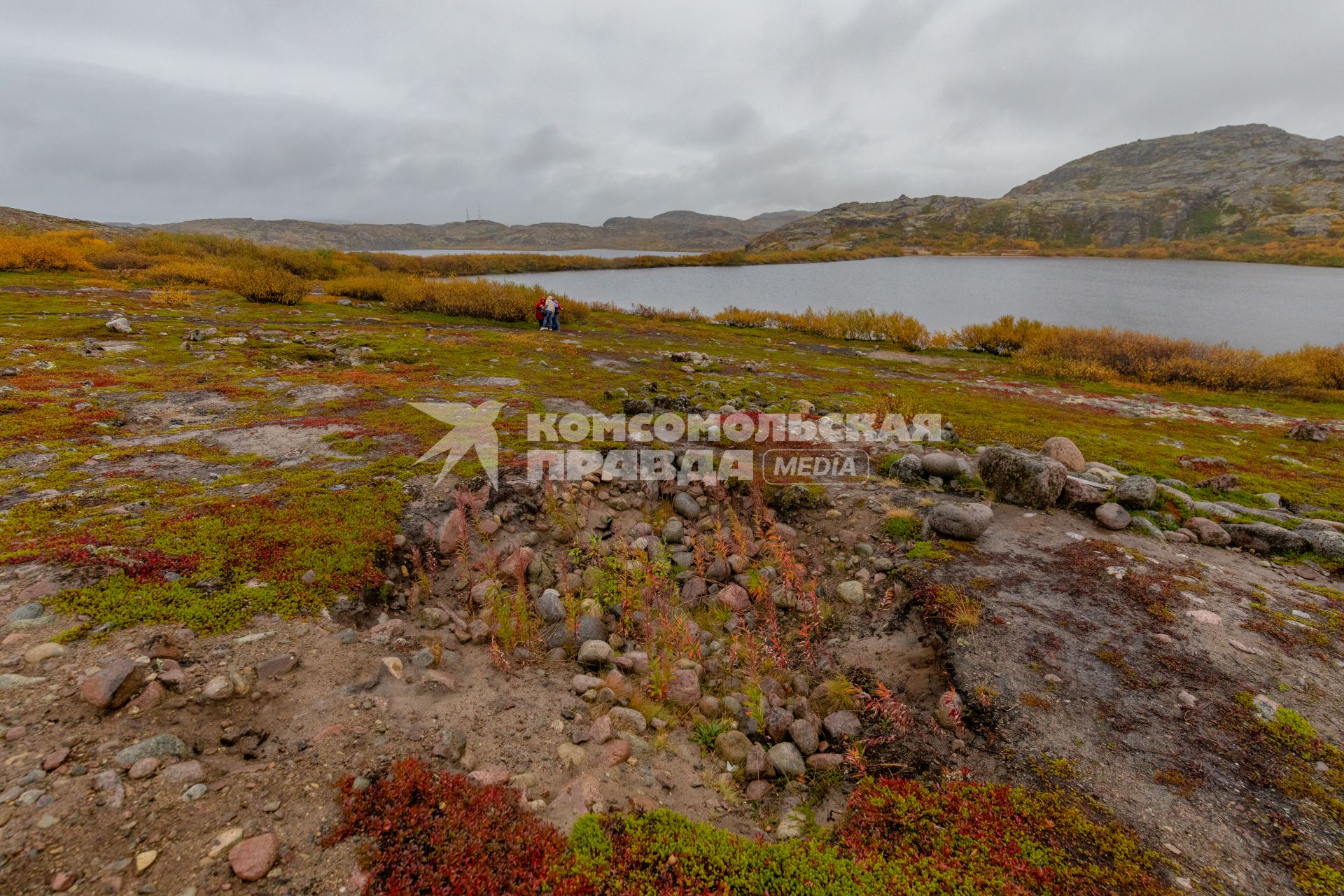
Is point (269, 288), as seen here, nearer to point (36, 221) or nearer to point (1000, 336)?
point (1000, 336)

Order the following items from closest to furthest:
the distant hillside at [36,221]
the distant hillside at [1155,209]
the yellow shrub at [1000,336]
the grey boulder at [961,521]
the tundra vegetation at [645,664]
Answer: the tundra vegetation at [645,664] → the grey boulder at [961,521] → the yellow shrub at [1000,336] → the distant hillside at [36,221] → the distant hillside at [1155,209]

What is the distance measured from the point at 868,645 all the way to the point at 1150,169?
855ft

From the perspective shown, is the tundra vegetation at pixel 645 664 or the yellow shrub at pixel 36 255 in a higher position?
the yellow shrub at pixel 36 255

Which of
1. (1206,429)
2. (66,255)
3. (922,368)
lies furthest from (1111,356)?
(66,255)

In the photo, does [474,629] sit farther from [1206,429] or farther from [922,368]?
[922,368]

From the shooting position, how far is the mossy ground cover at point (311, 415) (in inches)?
227

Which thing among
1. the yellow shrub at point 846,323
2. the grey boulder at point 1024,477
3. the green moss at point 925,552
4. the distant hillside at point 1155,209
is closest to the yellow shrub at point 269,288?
the yellow shrub at point 846,323

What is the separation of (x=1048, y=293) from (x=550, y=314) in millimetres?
46582

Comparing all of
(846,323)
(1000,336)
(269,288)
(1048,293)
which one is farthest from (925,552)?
(1048,293)

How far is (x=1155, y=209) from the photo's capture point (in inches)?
5084

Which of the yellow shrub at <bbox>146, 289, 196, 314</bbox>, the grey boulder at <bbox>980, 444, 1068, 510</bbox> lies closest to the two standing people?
the yellow shrub at <bbox>146, 289, 196, 314</bbox>

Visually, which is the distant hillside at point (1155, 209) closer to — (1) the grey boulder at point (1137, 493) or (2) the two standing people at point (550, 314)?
(2) the two standing people at point (550, 314)

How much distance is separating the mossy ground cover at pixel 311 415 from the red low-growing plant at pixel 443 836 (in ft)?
9.08

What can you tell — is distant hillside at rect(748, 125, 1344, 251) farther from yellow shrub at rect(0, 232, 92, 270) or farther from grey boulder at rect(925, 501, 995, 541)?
grey boulder at rect(925, 501, 995, 541)
